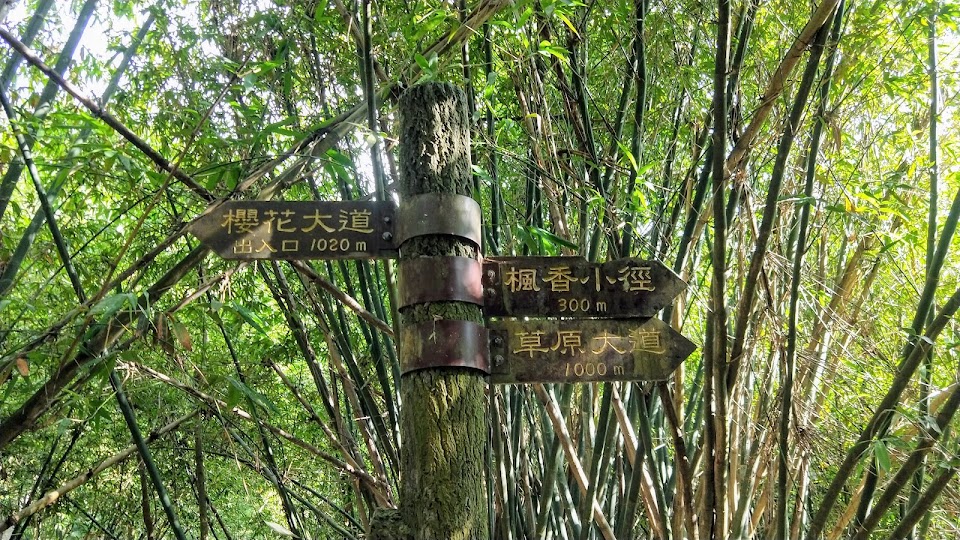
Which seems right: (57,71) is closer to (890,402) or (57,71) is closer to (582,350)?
(582,350)

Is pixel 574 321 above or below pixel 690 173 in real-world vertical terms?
below

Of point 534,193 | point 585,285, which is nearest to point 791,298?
point 585,285

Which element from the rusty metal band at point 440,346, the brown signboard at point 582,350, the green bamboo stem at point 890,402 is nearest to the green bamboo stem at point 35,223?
the rusty metal band at point 440,346

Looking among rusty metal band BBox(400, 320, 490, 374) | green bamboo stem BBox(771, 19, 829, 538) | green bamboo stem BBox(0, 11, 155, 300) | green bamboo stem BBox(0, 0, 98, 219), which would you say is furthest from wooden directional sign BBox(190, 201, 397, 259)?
green bamboo stem BBox(0, 0, 98, 219)

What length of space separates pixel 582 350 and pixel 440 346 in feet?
0.88

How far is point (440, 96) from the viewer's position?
4.55 feet

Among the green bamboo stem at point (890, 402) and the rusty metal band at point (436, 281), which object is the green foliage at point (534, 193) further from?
the rusty metal band at point (436, 281)

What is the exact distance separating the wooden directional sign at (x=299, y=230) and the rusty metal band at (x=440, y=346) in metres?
0.17

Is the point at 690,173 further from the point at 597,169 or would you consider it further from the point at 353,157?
the point at 353,157

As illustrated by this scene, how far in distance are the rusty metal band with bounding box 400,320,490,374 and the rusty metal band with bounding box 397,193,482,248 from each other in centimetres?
15

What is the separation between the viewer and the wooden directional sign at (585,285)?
140 centimetres

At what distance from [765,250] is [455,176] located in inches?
30.1

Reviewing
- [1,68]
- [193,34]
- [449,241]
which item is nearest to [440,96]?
[449,241]

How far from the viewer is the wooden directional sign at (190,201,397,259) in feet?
4.55
